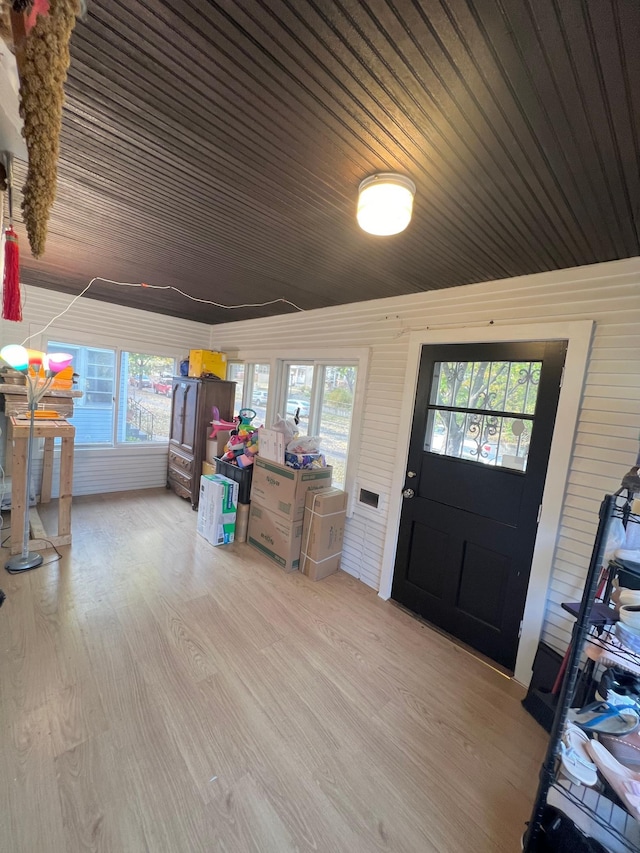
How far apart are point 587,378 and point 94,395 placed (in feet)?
16.7

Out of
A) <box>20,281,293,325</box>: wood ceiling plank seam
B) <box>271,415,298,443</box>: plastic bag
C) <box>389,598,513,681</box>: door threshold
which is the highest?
<box>20,281,293,325</box>: wood ceiling plank seam

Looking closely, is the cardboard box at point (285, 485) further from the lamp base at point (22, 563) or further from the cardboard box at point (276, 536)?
the lamp base at point (22, 563)

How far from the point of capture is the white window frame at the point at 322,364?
307 centimetres

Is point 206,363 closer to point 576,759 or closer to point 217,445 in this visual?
point 217,445

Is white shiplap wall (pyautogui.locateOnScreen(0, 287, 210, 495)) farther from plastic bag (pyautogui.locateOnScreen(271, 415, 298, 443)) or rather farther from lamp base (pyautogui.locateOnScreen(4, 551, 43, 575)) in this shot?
plastic bag (pyautogui.locateOnScreen(271, 415, 298, 443))

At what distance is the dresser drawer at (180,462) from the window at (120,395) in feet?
1.16

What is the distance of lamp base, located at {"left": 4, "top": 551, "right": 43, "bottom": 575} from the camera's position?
255cm

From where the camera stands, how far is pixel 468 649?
232 centimetres

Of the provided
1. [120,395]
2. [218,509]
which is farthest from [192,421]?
[218,509]

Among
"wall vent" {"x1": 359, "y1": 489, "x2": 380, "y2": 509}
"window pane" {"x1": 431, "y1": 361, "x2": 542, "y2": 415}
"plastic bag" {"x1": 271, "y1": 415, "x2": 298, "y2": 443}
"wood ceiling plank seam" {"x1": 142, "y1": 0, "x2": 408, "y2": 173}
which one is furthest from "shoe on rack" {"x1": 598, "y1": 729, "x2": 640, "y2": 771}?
"plastic bag" {"x1": 271, "y1": 415, "x2": 298, "y2": 443}

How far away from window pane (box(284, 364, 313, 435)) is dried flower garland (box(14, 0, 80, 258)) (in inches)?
123

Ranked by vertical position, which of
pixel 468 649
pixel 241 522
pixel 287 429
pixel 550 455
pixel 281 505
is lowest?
pixel 468 649

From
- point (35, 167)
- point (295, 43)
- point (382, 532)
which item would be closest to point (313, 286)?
point (295, 43)

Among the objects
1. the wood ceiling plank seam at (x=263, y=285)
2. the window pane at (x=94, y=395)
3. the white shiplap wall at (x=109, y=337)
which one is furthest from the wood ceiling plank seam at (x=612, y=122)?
the window pane at (x=94, y=395)
